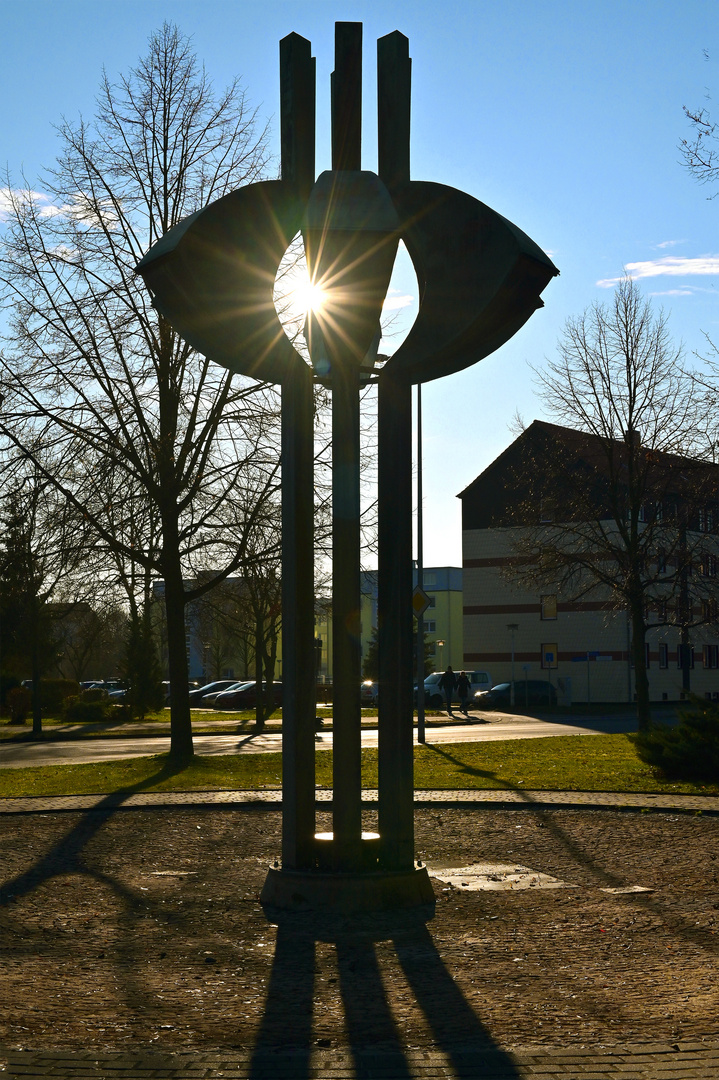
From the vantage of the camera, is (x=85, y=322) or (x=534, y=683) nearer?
(x=85, y=322)

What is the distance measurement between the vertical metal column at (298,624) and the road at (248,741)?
1504cm

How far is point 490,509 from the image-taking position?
61.4m

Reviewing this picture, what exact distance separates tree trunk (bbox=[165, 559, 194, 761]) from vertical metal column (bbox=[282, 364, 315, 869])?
12.9 meters

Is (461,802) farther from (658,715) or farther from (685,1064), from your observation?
(658,715)

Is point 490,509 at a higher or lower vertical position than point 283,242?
higher

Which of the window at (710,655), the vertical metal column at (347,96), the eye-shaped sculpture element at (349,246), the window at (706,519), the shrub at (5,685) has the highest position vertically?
the vertical metal column at (347,96)

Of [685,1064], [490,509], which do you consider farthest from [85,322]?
[490,509]

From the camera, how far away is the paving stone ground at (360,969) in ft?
16.0

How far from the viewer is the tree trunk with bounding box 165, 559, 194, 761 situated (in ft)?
69.6

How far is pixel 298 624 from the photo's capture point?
8.48 metres

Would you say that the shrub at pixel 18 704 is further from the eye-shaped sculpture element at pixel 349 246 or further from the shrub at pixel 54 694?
the eye-shaped sculpture element at pixel 349 246

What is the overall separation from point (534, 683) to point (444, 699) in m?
4.06

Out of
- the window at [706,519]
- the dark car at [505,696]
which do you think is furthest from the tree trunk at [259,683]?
the dark car at [505,696]

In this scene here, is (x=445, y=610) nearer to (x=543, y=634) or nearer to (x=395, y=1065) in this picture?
(x=543, y=634)
